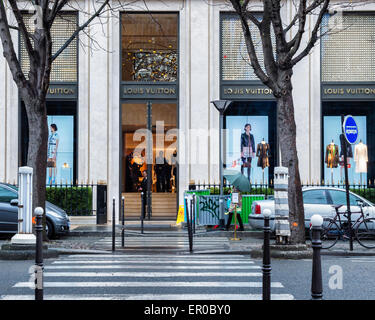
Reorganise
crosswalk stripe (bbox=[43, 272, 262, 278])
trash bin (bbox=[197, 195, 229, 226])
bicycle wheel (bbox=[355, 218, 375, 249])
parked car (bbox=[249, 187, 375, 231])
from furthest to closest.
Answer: trash bin (bbox=[197, 195, 229, 226]) < parked car (bbox=[249, 187, 375, 231]) < bicycle wheel (bbox=[355, 218, 375, 249]) < crosswalk stripe (bbox=[43, 272, 262, 278])

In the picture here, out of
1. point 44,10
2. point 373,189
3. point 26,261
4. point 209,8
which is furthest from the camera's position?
point 209,8

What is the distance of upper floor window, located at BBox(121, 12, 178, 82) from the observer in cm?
2475

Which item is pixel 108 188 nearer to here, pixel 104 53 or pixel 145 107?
pixel 145 107

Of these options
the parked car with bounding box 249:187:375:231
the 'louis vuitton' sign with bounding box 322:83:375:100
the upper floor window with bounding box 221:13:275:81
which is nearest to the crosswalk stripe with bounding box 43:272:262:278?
the parked car with bounding box 249:187:375:231

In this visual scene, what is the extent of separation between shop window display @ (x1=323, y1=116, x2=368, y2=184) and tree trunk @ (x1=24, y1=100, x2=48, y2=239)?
40.6 ft

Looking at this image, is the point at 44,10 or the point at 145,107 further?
the point at 145,107

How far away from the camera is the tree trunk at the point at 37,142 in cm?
1530

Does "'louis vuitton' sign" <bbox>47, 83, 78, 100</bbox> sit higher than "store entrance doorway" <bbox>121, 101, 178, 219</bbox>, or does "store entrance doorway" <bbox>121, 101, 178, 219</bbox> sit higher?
"'louis vuitton' sign" <bbox>47, 83, 78, 100</bbox>

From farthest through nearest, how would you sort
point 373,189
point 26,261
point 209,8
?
1. point 209,8
2. point 373,189
3. point 26,261

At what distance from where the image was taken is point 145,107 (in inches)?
974

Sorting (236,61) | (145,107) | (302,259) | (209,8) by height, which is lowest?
(302,259)

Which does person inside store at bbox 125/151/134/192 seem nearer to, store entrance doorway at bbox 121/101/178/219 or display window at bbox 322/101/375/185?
store entrance doorway at bbox 121/101/178/219

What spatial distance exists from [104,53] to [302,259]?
13.4 meters

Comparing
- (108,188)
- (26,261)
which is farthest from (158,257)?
(108,188)
